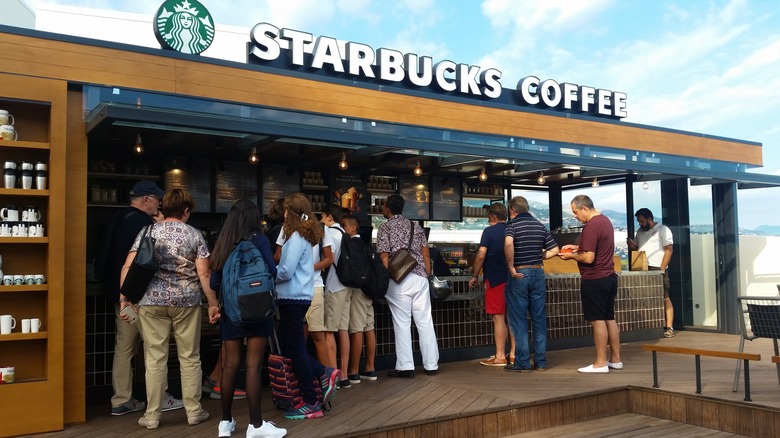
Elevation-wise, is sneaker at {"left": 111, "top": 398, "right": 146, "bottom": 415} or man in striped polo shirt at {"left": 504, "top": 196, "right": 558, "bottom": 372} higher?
man in striped polo shirt at {"left": 504, "top": 196, "right": 558, "bottom": 372}

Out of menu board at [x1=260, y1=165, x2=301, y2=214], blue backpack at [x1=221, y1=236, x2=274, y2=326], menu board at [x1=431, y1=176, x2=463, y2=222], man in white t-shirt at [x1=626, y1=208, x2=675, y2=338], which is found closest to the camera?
blue backpack at [x1=221, y1=236, x2=274, y2=326]

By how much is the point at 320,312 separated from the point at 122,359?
155 centimetres

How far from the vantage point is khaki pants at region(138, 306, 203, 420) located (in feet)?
13.9

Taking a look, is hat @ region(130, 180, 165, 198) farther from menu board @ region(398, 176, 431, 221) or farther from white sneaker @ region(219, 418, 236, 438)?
menu board @ region(398, 176, 431, 221)

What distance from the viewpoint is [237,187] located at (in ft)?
27.1

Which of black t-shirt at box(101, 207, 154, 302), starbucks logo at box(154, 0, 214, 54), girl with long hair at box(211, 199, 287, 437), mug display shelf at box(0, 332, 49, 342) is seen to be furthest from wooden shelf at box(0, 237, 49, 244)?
starbucks logo at box(154, 0, 214, 54)

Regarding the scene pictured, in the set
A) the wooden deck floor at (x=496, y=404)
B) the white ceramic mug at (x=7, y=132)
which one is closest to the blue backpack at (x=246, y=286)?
the wooden deck floor at (x=496, y=404)

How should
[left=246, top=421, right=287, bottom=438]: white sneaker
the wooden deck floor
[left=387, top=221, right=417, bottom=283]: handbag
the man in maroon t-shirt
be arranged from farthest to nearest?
the man in maroon t-shirt
[left=387, top=221, right=417, bottom=283]: handbag
the wooden deck floor
[left=246, top=421, right=287, bottom=438]: white sneaker

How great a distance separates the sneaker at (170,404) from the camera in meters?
4.85

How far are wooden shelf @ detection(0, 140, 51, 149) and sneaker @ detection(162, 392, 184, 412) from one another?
208 centimetres

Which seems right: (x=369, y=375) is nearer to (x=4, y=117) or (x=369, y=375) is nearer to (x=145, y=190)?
(x=145, y=190)

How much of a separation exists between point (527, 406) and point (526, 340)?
54.1 inches

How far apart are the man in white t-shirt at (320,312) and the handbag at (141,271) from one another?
1305 millimetres

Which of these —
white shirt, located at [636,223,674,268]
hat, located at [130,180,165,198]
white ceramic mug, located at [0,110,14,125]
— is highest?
white ceramic mug, located at [0,110,14,125]
